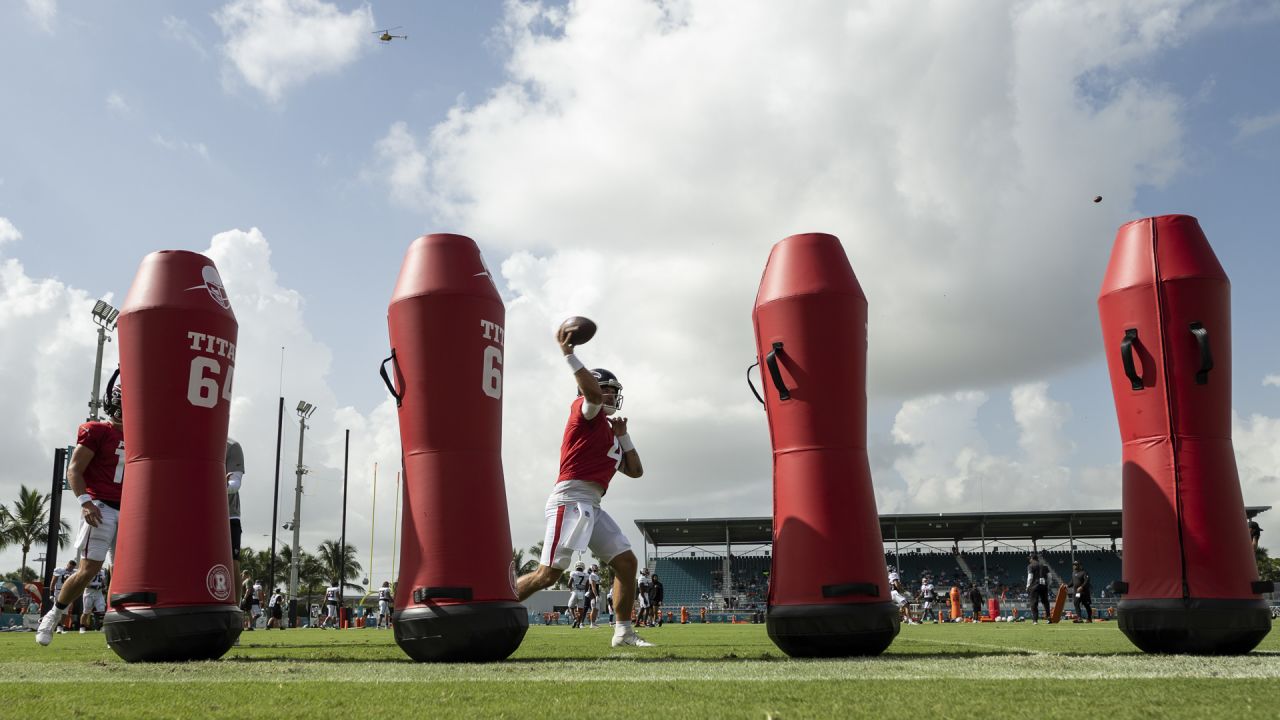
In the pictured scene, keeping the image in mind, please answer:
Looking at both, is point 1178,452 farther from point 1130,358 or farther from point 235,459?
point 235,459

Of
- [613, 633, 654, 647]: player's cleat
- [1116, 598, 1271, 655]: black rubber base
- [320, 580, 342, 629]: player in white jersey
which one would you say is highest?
[1116, 598, 1271, 655]: black rubber base

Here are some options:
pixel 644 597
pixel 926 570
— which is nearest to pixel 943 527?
pixel 926 570

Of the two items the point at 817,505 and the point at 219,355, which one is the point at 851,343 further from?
the point at 219,355

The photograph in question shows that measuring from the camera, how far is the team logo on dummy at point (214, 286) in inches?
284

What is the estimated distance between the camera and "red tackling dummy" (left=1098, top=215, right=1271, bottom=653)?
20.6 feet

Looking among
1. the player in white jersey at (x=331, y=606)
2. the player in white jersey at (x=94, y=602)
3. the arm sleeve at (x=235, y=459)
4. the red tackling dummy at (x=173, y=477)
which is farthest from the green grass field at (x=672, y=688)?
the player in white jersey at (x=331, y=606)

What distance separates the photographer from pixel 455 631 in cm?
605

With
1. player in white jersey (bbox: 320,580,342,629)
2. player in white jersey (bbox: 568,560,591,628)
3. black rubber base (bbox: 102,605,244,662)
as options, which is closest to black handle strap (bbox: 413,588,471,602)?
black rubber base (bbox: 102,605,244,662)

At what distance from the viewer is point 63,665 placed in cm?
623

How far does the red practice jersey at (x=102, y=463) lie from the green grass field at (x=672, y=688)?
7.47 ft

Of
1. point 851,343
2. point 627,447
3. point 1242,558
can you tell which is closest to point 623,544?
point 627,447

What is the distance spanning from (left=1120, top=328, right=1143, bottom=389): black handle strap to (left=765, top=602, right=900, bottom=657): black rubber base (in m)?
2.33

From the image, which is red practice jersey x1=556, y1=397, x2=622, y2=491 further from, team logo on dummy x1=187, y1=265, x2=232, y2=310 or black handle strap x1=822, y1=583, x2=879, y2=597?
team logo on dummy x1=187, y1=265, x2=232, y2=310

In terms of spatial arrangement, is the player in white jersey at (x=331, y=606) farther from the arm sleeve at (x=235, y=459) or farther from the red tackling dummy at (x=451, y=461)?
the red tackling dummy at (x=451, y=461)
